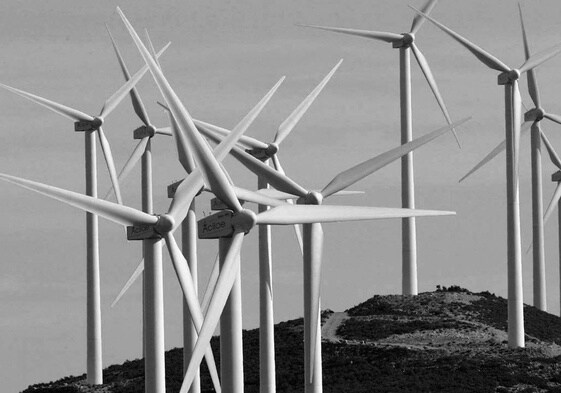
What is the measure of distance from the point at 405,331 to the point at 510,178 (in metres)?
17.6

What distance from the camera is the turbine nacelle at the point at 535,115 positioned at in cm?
10238

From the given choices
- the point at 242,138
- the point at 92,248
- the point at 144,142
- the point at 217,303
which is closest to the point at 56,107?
the point at 144,142

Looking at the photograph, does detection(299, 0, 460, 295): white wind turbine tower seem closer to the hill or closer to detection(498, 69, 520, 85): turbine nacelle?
the hill

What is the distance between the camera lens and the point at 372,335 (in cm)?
9825

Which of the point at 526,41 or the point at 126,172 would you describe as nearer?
the point at 126,172

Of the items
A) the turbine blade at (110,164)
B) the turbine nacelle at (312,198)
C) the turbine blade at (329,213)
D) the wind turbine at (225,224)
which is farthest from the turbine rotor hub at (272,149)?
the wind turbine at (225,224)

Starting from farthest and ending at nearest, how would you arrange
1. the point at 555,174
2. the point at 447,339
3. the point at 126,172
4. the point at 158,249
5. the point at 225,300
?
the point at 555,174
the point at 447,339
the point at 126,172
the point at 158,249
the point at 225,300

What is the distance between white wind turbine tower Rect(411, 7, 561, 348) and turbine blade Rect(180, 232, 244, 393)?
3975cm

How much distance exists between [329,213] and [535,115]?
53.3 metres

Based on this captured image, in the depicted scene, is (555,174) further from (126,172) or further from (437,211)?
(437,211)

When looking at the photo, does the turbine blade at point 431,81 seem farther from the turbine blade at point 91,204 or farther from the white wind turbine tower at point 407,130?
the turbine blade at point 91,204

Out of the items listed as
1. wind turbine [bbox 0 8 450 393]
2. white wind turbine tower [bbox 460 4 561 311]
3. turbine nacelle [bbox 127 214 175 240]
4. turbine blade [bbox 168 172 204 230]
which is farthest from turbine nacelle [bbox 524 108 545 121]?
turbine nacelle [bbox 127 214 175 240]

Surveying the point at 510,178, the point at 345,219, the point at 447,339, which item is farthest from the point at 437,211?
the point at 447,339

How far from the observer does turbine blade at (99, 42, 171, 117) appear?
279 feet
